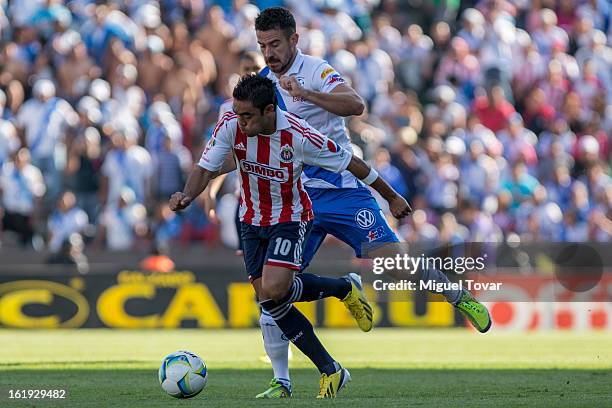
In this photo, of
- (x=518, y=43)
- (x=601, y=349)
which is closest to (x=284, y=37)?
(x=601, y=349)

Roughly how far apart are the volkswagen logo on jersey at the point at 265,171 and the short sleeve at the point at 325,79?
107 cm

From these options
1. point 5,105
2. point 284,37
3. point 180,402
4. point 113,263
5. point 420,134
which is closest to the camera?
point 180,402

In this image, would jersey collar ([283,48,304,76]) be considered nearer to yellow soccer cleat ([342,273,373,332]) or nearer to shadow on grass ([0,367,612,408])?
yellow soccer cleat ([342,273,373,332])

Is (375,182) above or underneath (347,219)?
above

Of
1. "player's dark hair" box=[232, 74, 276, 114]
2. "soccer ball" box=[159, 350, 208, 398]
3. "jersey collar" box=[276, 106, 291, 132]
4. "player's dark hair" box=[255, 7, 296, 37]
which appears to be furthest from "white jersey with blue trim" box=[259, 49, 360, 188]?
"soccer ball" box=[159, 350, 208, 398]

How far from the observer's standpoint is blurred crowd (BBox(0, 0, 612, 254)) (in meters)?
18.5

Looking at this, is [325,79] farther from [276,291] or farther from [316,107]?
[276,291]

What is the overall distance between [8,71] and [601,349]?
411 inches

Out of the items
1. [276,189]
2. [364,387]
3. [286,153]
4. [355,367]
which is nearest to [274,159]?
[286,153]

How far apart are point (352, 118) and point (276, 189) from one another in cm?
1049

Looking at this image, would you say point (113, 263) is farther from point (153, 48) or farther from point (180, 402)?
point (180, 402)

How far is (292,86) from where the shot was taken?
8570 mm

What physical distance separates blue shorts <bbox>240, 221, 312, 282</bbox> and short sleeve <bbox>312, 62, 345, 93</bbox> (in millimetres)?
1098

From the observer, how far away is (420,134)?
20.8 metres
